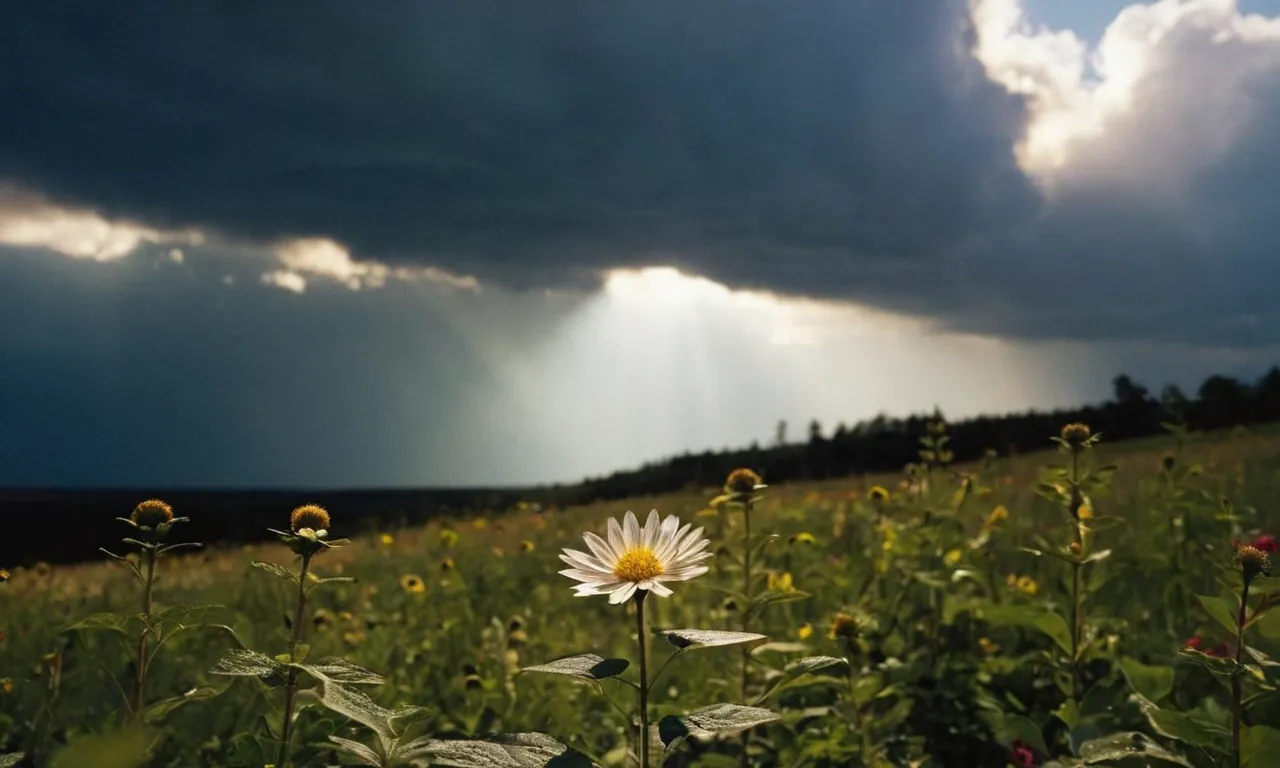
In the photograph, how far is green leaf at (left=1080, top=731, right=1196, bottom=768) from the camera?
1727mm

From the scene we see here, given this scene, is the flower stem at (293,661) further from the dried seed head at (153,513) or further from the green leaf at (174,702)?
the dried seed head at (153,513)

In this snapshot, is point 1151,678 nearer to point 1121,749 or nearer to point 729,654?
point 1121,749

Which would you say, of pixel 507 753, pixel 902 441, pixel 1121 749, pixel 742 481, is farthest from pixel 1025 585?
pixel 902 441

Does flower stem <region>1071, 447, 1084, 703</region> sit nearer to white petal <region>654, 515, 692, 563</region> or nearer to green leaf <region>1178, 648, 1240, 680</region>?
green leaf <region>1178, 648, 1240, 680</region>

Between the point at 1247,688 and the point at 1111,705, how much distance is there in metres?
0.59

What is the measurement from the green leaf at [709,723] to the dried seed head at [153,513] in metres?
0.82

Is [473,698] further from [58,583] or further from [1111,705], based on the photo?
[58,583]

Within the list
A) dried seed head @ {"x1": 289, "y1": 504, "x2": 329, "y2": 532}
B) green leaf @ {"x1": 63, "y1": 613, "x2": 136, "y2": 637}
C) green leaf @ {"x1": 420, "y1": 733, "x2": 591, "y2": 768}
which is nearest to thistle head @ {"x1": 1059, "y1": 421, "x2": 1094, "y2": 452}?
green leaf @ {"x1": 420, "y1": 733, "x2": 591, "y2": 768}

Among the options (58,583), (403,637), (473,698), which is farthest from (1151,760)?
(58,583)

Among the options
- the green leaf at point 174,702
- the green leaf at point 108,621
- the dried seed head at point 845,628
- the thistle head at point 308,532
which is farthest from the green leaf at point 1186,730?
the green leaf at point 108,621

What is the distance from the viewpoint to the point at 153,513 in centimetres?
147

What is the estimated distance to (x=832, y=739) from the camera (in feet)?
7.65

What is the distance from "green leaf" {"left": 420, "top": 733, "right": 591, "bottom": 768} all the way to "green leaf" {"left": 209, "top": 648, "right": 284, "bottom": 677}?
0.23 metres

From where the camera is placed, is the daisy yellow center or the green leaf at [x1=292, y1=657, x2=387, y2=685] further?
A: the daisy yellow center
